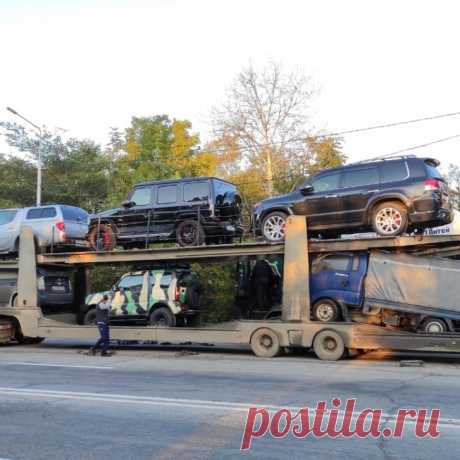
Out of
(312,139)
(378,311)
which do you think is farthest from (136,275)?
(312,139)

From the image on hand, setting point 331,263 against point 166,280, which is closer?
point 331,263

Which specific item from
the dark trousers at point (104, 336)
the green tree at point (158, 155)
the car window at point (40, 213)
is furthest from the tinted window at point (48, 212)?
the green tree at point (158, 155)

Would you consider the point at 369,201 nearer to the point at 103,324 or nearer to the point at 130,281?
the point at 130,281

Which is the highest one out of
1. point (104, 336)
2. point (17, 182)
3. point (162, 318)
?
point (17, 182)

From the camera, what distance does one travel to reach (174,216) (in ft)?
48.4

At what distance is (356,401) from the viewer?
25.5 feet

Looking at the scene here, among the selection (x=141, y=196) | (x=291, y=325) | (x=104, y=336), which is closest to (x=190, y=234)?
(x=141, y=196)

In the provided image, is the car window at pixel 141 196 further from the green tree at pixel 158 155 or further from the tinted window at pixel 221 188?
the green tree at pixel 158 155

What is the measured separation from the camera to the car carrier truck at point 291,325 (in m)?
11.8

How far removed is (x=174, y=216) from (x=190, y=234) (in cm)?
63

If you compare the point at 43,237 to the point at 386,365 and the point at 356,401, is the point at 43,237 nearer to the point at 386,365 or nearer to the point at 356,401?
the point at 386,365

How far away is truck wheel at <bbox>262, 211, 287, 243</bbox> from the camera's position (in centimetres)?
1350

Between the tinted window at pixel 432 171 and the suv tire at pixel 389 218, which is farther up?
the tinted window at pixel 432 171

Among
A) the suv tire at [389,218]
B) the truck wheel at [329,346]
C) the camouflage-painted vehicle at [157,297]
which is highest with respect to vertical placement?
the suv tire at [389,218]
